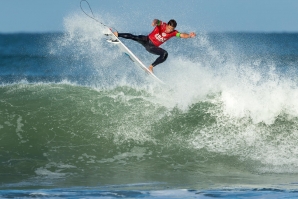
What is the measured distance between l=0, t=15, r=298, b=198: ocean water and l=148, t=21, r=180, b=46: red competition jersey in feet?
4.99

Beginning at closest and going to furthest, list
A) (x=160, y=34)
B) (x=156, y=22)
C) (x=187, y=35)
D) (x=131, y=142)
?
1. (x=187, y=35)
2. (x=131, y=142)
3. (x=156, y=22)
4. (x=160, y=34)

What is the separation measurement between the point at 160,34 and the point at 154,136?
1.99m

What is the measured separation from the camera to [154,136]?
→ 37.1 ft

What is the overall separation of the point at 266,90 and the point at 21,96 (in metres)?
5.52

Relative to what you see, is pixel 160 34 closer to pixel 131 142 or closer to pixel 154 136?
pixel 154 136

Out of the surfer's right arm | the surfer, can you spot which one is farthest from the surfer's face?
the surfer's right arm

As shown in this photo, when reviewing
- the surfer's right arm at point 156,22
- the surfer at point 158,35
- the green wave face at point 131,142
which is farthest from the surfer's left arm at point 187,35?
the green wave face at point 131,142

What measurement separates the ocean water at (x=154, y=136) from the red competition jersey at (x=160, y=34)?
152 cm

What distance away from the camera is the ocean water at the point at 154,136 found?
8484 millimetres

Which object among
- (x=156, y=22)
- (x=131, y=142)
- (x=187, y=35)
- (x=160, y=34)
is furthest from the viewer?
(x=160, y=34)

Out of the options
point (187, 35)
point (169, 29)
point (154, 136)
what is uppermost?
point (169, 29)

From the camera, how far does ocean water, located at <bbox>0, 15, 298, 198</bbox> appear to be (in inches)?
334

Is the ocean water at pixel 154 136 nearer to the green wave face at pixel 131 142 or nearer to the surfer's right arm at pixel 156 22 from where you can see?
the green wave face at pixel 131 142

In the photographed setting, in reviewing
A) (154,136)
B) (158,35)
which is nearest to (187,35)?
(158,35)
